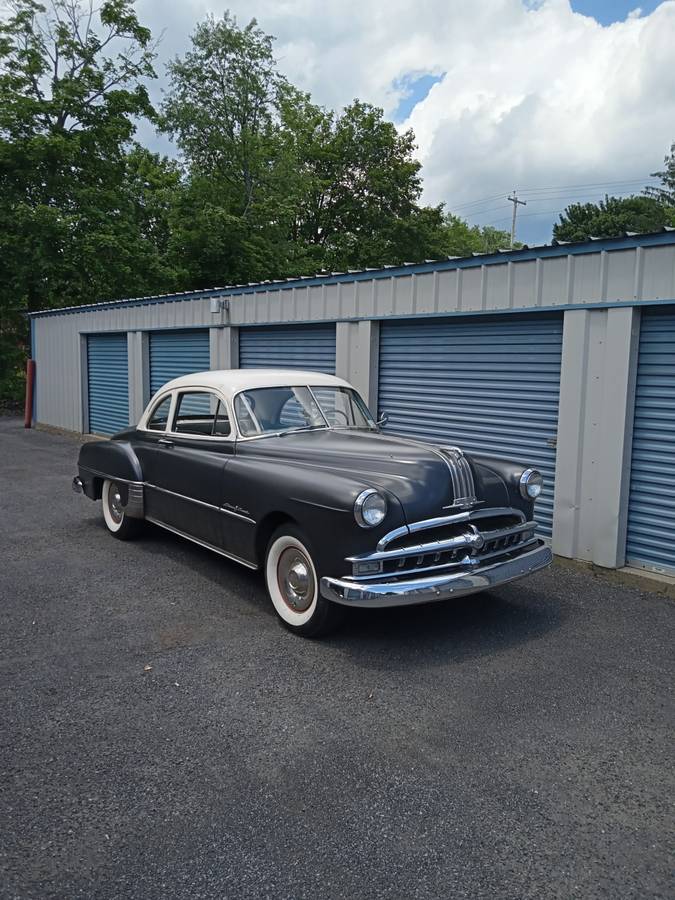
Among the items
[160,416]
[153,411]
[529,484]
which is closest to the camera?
[529,484]

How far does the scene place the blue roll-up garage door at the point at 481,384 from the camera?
22.1 ft

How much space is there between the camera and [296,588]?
15.0 ft

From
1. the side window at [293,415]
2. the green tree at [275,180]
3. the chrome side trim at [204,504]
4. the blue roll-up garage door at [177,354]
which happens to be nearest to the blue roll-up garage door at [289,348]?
the blue roll-up garage door at [177,354]

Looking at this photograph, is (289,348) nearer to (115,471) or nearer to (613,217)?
(115,471)

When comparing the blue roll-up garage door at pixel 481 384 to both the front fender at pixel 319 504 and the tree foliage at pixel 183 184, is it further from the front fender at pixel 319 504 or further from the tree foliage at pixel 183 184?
the tree foliage at pixel 183 184

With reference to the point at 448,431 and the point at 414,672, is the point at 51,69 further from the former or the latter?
the point at 414,672

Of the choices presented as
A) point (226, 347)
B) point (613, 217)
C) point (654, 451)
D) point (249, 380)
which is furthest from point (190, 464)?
point (613, 217)

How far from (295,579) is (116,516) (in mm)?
3030

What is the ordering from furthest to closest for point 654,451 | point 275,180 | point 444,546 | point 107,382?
point 275,180 → point 107,382 → point 654,451 → point 444,546

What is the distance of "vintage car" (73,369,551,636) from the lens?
407 cm

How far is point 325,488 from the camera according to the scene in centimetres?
425

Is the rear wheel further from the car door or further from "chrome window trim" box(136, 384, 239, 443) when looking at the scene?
"chrome window trim" box(136, 384, 239, 443)

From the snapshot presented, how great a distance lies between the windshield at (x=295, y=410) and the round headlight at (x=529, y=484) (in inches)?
57.1

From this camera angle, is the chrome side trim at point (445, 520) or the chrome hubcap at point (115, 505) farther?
the chrome hubcap at point (115, 505)
